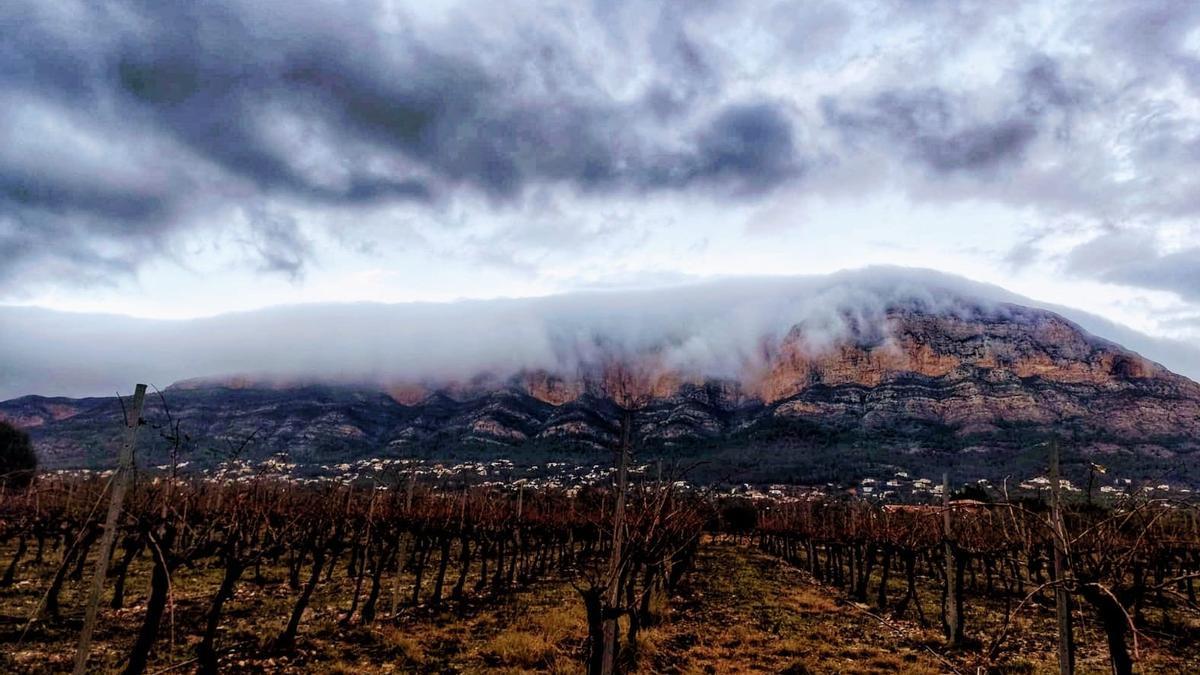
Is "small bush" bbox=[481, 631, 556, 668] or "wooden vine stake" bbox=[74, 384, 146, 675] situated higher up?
"wooden vine stake" bbox=[74, 384, 146, 675]

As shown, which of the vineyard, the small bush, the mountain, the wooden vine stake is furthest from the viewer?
the mountain

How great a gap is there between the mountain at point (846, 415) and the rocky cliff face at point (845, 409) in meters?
0.44

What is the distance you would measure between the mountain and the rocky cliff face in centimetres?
44

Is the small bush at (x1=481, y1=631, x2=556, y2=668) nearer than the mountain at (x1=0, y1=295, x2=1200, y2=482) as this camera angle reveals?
Yes

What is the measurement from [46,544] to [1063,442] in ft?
354

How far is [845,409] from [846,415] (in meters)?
2.65

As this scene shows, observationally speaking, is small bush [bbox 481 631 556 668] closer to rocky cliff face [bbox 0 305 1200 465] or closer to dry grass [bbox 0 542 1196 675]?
dry grass [bbox 0 542 1196 675]

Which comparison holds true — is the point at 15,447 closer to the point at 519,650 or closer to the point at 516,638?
the point at 516,638

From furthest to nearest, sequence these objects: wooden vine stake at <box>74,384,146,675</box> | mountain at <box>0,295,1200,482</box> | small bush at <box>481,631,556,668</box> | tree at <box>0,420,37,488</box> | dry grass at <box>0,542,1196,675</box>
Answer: mountain at <box>0,295,1200,482</box>, tree at <box>0,420,37,488</box>, small bush at <box>481,631,556,668</box>, dry grass at <box>0,542,1196,675</box>, wooden vine stake at <box>74,384,146,675</box>

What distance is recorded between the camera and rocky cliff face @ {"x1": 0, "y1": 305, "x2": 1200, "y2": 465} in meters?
98.2

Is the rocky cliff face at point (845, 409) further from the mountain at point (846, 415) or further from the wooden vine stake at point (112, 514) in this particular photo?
the wooden vine stake at point (112, 514)

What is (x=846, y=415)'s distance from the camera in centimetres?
12125

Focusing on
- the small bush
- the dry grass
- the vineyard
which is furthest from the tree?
the small bush

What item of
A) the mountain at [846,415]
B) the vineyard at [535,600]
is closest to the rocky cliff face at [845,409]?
the mountain at [846,415]
